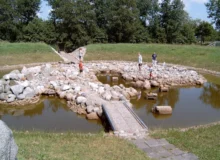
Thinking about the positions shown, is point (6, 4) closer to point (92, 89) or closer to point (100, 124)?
point (92, 89)

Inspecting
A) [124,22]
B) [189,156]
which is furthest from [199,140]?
[124,22]

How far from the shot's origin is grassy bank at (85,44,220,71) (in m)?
27.8

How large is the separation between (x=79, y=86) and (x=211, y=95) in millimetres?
8682

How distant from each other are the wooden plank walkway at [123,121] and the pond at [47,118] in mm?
783

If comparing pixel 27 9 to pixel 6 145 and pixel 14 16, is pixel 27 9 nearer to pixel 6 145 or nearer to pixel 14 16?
pixel 14 16

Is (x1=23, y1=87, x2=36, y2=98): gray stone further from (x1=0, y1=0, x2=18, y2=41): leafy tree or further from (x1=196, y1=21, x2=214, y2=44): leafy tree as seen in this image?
(x1=196, y1=21, x2=214, y2=44): leafy tree

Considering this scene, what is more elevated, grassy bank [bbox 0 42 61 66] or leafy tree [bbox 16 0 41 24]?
leafy tree [bbox 16 0 41 24]

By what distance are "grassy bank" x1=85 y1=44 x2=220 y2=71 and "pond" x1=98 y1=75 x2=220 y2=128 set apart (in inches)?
294

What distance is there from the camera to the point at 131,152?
24.4ft

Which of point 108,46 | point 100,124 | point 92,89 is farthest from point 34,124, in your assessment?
point 108,46

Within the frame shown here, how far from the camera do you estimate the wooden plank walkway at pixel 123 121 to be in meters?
9.30

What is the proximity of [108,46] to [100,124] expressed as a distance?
2354 cm

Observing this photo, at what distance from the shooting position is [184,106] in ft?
48.0

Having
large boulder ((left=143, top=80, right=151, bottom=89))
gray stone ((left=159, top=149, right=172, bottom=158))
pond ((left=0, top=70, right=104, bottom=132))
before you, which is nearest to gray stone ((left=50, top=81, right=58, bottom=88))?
pond ((left=0, top=70, right=104, bottom=132))
